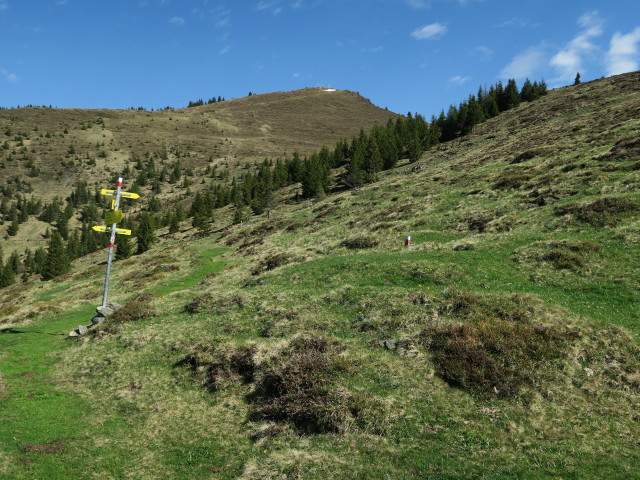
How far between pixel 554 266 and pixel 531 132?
63.7m

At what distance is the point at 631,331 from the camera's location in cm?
1428

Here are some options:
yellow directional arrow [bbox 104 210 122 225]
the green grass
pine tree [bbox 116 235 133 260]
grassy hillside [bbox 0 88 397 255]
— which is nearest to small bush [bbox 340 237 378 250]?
yellow directional arrow [bbox 104 210 122 225]

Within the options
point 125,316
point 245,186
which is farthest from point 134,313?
point 245,186

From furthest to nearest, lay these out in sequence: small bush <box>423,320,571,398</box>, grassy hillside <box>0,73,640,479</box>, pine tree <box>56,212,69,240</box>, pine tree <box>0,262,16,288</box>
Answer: pine tree <box>56,212,69,240</box> < pine tree <box>0,262,16,288</box> < small bush <box>423,320,571,398</box> < grassy hillside <box>0,73,640,479</box>

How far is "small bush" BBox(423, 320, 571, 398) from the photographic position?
41.8 feet

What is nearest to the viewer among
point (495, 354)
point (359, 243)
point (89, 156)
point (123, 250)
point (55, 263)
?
point (495, 354)

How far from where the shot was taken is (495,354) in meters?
14.0

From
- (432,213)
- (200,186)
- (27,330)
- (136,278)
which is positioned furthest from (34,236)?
(432,213)

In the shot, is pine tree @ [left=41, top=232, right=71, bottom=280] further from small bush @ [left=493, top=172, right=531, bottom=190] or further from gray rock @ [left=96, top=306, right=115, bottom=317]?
small bush @ [left=493, top=172, right=531, bottom=190]

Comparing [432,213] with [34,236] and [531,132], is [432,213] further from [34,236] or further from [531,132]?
[34,236]

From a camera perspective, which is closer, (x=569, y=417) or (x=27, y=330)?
(x=569, y=417)

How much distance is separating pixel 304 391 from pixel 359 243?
80.4 ft

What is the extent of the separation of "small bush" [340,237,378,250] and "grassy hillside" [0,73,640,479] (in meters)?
1.74

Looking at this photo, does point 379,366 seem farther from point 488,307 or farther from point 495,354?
point 488,307
